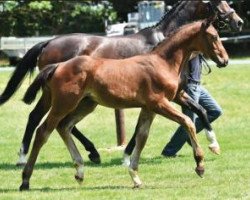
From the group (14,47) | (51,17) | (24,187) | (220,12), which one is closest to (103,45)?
(220,12)

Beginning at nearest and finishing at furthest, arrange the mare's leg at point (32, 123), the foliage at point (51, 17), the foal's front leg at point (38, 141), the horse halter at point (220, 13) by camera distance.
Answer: the foal's front leg at point (38, 141) < the horse halter at point (220, 13) < the mare's leg at point (32, 123) < the foliage at point (51, 17)

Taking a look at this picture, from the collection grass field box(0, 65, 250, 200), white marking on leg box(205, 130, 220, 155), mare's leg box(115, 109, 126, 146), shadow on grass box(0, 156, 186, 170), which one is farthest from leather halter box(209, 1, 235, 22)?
mare's leg box(115, 109, 126, 146)

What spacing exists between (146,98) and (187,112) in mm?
2752

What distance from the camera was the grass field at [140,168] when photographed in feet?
27.3

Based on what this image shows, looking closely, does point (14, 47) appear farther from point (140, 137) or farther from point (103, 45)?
point (140, 137)

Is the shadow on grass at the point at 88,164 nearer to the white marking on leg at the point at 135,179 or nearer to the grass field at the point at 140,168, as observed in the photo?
the grass field at the point at 140,168

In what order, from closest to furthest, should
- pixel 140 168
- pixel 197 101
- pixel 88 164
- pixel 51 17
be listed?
pixel 140 168 < pixel 197 101 < pixel 88 164 < pixel 51 17

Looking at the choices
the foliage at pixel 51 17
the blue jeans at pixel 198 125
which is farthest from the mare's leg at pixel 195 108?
the foliage at pixel 51 17

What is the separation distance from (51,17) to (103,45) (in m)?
29.8

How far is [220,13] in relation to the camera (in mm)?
10727

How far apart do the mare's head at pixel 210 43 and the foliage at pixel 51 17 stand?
28.9 meters

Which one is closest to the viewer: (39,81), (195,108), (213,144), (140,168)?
(39,81)

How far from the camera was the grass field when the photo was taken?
8.33 m

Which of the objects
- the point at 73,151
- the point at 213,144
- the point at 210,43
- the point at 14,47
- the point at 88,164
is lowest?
the point at 14,47
